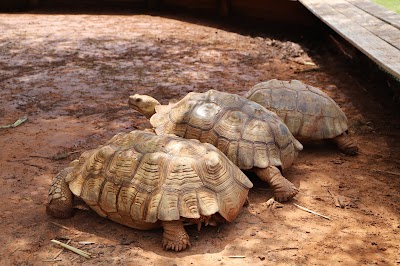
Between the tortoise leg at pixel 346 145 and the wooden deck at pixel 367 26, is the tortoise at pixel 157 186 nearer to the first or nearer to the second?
the tortoise leg at pixel 346 145

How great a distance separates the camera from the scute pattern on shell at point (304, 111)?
5.16 meters

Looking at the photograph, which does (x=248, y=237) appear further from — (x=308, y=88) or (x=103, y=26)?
(x=103, y=26)

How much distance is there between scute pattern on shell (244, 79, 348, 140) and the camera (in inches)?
203

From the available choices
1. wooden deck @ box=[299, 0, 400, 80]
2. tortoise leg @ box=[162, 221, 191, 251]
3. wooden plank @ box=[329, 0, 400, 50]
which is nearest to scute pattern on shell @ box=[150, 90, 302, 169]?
tortoise leg @ box=[162, 221, 191, 251]

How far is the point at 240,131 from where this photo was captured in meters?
4.47

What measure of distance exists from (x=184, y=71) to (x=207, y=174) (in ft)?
14.2

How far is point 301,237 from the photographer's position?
12.5ft

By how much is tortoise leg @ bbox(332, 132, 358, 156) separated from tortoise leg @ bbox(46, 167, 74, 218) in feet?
8.72

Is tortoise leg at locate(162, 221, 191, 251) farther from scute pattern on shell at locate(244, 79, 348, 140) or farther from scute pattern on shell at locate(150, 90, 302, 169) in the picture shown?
scute pattern on shell at locate(244, 79, 348, 140)

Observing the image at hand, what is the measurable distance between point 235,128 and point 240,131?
5 centimetres

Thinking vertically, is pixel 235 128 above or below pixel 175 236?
above

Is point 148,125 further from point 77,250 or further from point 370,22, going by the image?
point 370,22


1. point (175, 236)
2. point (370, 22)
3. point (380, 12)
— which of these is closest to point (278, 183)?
point (175, 236)

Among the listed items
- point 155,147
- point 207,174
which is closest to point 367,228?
point 207,174
